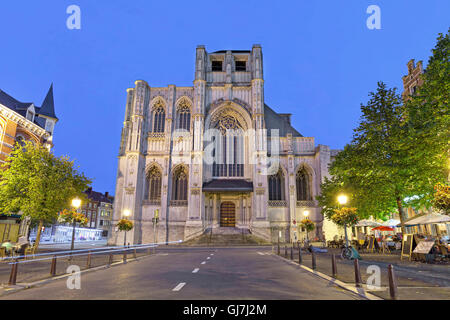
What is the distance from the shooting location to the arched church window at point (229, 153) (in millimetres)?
40844

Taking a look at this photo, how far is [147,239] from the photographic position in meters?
37.8

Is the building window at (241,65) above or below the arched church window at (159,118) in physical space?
above

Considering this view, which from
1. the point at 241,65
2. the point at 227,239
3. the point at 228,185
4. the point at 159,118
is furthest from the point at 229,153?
the point at 241,65

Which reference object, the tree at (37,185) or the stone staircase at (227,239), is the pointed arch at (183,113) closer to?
the stone staircase at (227,239)

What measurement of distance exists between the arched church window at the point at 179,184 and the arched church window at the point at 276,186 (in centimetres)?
1137

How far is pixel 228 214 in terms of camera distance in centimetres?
4091

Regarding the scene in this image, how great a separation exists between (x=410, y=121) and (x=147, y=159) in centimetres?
3085

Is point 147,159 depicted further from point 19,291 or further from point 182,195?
point 19,291

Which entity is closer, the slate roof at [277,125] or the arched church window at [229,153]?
the arched church window at [229,153]

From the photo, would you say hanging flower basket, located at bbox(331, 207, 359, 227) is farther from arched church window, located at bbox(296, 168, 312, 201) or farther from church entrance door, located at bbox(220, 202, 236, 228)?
church entrance door, located at bbox(220, 202, 236, 228)

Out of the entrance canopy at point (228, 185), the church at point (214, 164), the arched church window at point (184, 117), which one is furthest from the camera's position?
the arched church window at point (184, 117)

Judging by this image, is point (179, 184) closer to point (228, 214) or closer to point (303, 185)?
point (228, 214)

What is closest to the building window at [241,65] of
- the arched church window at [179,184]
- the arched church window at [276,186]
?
the arched church window at [276,186]

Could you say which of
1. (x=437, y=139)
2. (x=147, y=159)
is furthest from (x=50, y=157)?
(x=437, y=139)
